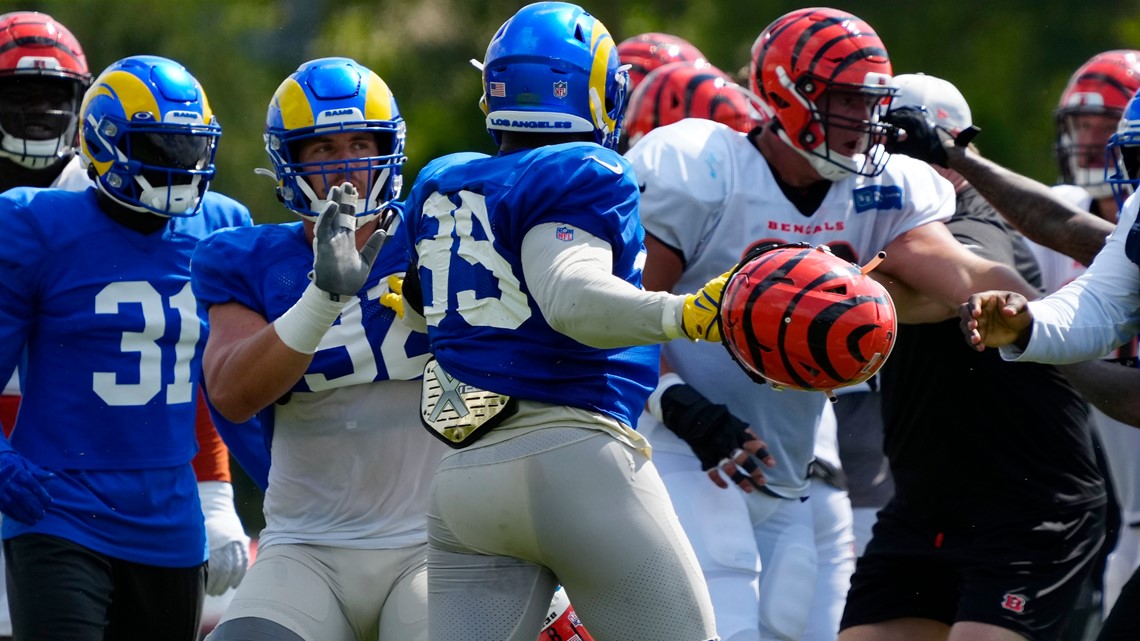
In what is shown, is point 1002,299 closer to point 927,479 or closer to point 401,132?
point 927,479

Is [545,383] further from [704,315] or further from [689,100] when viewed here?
[689,100]

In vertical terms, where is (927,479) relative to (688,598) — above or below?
below

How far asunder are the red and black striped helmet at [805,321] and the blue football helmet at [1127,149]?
1467 millimetres

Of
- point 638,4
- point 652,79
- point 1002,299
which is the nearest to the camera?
point 1002,299

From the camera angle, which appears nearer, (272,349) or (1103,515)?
(272,349)

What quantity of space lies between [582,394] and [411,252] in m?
0.62

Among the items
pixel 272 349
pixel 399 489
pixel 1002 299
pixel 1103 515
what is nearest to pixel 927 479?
pixel 1103 515

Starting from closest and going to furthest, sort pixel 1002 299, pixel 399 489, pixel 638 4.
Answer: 1. pixel 1002 299
2. pixel 399 489
3. pixel 638 4

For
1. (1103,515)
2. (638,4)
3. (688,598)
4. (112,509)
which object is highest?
(688,598)

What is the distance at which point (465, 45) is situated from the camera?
1505 centimetres

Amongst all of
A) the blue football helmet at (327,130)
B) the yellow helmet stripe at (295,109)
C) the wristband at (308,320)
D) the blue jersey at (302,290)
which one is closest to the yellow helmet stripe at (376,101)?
the blue football helmet at (327,130)

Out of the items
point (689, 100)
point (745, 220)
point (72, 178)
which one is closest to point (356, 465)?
point (745, 220)

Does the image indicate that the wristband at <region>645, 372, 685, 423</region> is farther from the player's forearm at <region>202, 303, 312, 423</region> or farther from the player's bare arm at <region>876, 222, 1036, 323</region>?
the player's forearm at <region>202, 303, 312, 423</region>

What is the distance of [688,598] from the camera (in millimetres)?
3361
